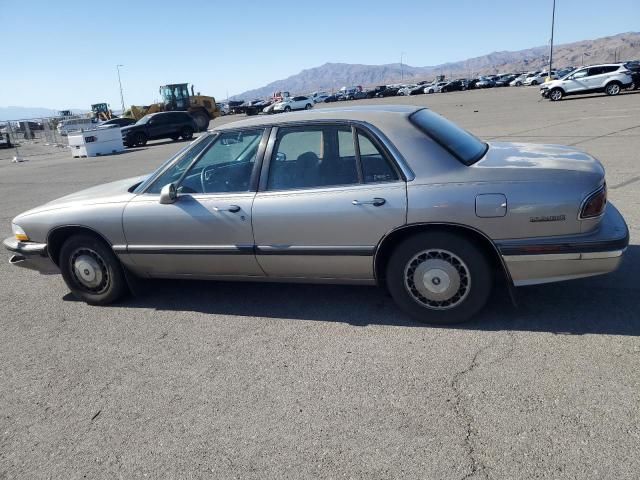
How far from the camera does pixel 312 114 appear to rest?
416cm

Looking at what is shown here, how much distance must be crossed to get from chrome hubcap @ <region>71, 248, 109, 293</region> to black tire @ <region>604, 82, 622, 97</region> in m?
31.1

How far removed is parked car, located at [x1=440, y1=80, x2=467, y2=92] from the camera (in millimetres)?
67375

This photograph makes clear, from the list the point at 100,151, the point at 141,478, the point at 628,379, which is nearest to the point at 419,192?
the point at 628,379

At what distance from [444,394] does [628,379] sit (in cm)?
103

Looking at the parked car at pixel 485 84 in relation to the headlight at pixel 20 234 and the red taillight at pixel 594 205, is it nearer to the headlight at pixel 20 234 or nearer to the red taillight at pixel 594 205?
the red taillight at pixel 594 205

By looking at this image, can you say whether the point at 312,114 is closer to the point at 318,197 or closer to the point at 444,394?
the point at 318,197

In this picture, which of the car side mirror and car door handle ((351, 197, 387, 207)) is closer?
car door handle ((351, 197, 387, 207))

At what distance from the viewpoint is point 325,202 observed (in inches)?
150

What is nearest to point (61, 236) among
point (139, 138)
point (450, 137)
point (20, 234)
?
point (20, 234)

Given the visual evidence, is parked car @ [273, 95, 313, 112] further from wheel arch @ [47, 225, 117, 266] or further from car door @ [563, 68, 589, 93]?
wheel arch @ [47, 225, 117, 266]

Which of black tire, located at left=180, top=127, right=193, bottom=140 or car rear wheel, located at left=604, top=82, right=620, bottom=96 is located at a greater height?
car rear wheel, located at left=604, top=82, right=620, bottom=96

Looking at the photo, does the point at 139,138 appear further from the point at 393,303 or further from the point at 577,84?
the point at 393,303

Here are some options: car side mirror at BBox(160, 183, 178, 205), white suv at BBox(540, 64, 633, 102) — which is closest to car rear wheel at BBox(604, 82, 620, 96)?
white suv at BBox(540, 64, 633, 102)

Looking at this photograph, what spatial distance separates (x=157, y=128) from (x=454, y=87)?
50.7 metres
